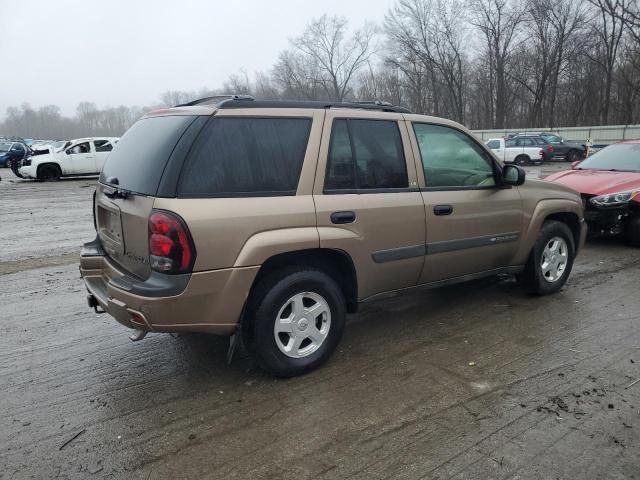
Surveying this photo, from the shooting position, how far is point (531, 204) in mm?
4793

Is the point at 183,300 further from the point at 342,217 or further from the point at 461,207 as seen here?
the point at 461,207

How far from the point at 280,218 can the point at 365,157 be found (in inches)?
36.4

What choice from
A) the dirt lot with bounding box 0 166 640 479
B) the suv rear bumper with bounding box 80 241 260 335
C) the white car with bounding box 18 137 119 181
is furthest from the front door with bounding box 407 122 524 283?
the white car with bounding box 18 137 119 181

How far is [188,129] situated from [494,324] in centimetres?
312

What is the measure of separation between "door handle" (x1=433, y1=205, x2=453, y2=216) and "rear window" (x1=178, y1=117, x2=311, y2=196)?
127 cm

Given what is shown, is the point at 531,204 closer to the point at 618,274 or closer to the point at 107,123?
the point at 618,274

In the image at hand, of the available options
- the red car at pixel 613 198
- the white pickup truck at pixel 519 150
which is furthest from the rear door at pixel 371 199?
the white pickup truck at pixel 519 150

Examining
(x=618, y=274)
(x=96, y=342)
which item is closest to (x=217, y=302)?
(x=96, y=342)

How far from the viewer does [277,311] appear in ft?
10.8

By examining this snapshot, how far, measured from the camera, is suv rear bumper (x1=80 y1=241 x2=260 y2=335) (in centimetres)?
294

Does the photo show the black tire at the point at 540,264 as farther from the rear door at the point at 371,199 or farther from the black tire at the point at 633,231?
the black tire at the point at 633,231

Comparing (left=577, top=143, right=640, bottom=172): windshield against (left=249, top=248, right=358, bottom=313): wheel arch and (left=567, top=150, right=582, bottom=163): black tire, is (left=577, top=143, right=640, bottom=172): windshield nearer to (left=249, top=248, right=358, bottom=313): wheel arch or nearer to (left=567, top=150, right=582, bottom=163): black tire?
(left=249, top=248, right=358, bottom=313): wheel arch

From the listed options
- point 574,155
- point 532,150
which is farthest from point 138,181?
point 574,155

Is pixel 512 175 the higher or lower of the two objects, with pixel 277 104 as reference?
lower
